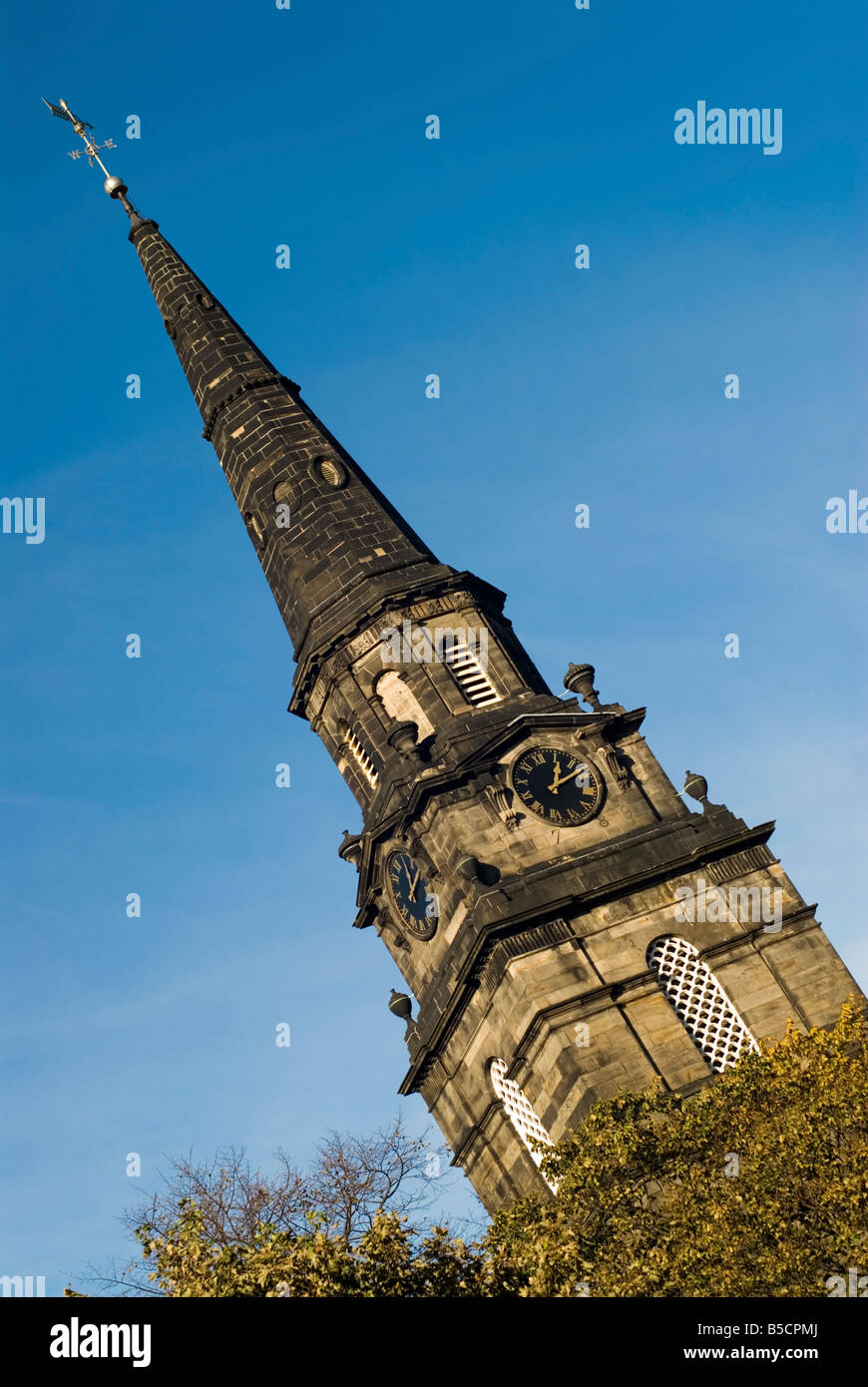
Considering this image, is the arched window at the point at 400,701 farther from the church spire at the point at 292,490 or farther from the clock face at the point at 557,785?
the clock face at the point at 557,785

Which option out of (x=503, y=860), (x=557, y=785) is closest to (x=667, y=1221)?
(x=503, y=860)

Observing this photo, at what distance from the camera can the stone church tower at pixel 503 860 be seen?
34.6 meters

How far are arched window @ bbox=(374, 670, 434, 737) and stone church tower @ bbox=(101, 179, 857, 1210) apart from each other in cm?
5

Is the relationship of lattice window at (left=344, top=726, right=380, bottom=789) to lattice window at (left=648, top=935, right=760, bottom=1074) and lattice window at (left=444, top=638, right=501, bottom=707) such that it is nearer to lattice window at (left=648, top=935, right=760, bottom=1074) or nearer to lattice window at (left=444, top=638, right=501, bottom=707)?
lattice window at (left=444, top=638, right=501, bottom=707)

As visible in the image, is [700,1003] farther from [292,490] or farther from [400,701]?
[292,490]

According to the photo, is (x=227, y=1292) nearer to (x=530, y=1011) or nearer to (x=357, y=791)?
(x=530, y=1011)

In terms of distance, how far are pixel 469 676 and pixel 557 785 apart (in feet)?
15.2

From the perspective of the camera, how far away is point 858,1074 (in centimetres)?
2650

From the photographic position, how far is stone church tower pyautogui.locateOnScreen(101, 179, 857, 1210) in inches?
1362

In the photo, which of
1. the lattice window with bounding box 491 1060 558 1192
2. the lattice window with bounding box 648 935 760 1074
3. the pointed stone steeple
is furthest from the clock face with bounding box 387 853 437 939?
the pointed stone steeple
